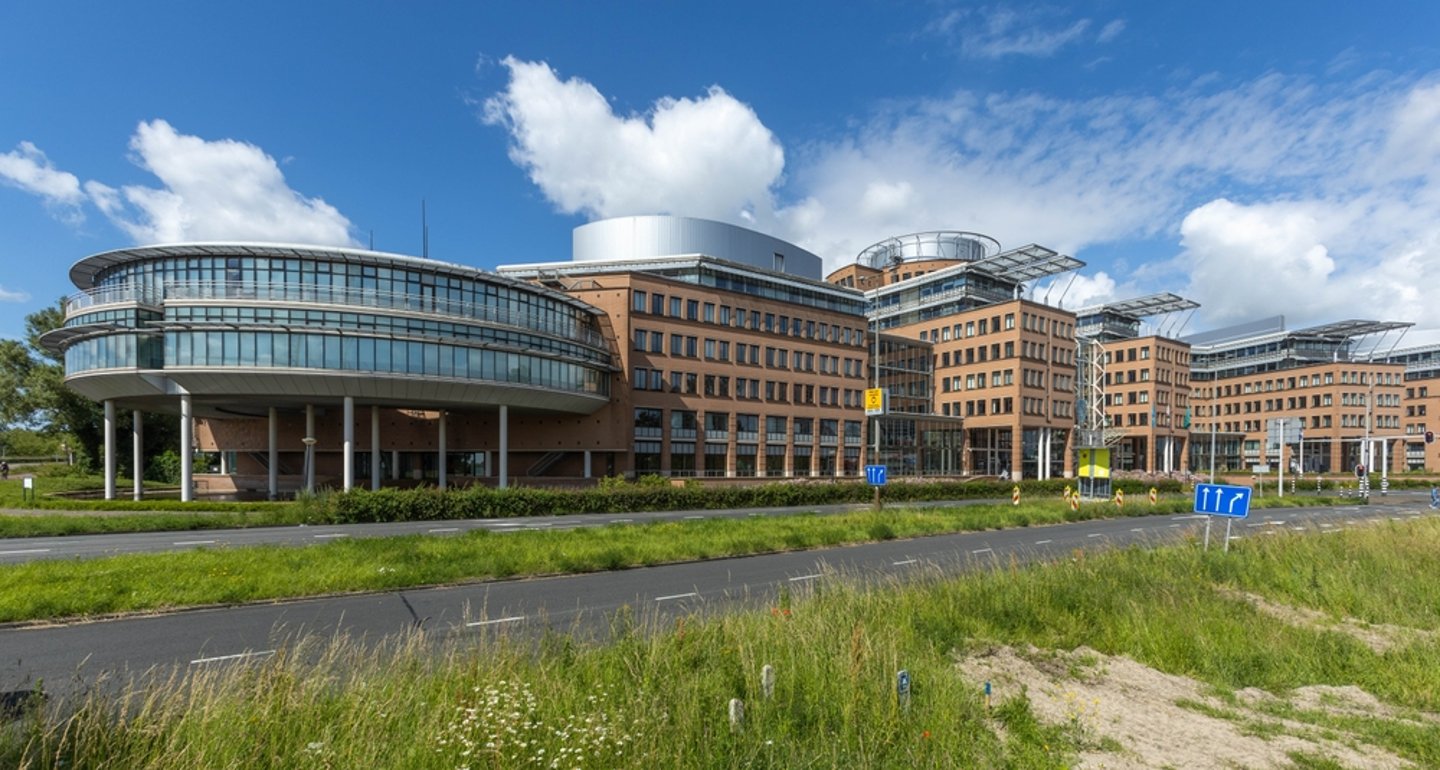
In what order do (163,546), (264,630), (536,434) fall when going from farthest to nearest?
(536,434) < (163,546) < (264,630)

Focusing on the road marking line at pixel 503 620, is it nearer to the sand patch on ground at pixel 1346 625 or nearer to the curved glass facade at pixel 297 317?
the sand patch on ground at pixel 1346 625

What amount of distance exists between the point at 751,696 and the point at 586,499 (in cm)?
2612

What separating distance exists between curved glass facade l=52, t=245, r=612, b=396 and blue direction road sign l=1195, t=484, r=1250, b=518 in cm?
3970

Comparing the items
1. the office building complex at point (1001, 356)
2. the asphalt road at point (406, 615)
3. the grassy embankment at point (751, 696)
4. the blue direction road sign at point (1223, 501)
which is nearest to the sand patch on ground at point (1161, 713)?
the grassy embankment at point (751, 696)

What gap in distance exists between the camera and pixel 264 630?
9.80m

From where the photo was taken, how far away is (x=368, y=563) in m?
14.0

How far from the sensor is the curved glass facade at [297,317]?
38438 mm

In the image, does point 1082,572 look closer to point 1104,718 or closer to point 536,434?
point 1104,718

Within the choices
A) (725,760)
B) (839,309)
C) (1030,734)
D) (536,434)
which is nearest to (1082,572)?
(1030,734)

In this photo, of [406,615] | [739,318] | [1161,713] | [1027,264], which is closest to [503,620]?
[406,615]

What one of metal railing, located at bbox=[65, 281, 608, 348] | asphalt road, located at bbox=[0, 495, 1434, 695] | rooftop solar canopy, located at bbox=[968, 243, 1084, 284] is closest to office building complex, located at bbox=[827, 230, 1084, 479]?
rooftop solar canopy, located at bbox=[968, 243, 1084, 284]

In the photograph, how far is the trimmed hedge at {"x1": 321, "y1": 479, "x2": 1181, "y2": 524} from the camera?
1024 inches

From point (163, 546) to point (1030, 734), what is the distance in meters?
22.5

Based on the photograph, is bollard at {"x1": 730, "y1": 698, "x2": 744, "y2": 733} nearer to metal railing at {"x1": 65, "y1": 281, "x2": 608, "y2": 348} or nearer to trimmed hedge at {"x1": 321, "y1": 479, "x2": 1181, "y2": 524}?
trimmed hedge at {"x1": 321, "y1": 479, "x2": 1181, "y2": 524}
